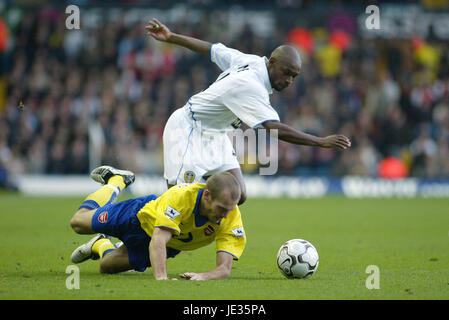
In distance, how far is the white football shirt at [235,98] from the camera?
704 centimetres

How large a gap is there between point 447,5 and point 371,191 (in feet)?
25.7

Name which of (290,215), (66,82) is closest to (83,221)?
(290,215)

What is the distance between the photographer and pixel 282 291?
568 centimetres

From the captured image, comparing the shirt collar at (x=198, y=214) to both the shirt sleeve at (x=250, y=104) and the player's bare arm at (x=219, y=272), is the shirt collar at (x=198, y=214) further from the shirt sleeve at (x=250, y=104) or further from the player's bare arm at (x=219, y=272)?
the shirt sleeve at (x=250, y=104)

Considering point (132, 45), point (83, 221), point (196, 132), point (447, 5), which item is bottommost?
point (83, 221)

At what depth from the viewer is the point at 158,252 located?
240 inches

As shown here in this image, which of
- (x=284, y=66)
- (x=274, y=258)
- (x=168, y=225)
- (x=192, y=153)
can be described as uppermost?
(x=284, y=66)

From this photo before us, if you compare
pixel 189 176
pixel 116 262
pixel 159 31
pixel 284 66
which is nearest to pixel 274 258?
pixel 189 176

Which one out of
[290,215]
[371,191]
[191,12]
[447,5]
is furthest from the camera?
[447,5]

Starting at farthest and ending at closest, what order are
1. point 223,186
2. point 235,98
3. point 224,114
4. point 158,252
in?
point 224,114 < point 235,98 < point 158,252 < point 223,186

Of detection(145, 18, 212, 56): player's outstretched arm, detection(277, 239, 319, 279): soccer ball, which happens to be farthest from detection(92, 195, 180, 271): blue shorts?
detection(145, 18, 212, 56): player's outstretched arm

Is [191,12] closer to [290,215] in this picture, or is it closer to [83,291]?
[290,215]

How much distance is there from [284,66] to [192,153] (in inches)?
53.1

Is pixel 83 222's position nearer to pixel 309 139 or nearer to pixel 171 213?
pixel 171 213
